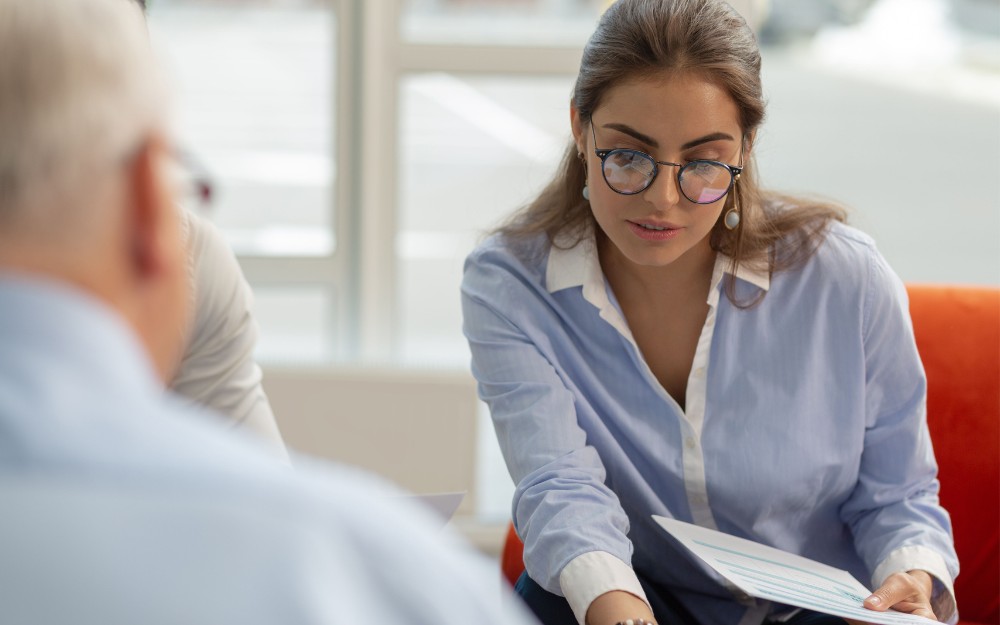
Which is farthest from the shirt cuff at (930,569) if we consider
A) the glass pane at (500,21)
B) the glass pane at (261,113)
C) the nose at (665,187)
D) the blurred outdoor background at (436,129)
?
the glass pane at (261,113)

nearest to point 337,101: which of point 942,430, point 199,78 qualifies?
point 199,78

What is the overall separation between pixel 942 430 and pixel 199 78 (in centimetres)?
234

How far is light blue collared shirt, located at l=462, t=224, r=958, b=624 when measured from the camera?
179 cm

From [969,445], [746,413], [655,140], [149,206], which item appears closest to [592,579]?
[746,413]

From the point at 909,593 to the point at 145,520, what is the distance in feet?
4.30

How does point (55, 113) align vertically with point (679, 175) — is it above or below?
above

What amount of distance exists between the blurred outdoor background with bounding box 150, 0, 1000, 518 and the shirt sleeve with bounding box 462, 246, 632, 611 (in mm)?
1477

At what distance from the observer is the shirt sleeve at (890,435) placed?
1792 mm

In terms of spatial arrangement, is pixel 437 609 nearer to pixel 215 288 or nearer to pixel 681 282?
pixel 215 288

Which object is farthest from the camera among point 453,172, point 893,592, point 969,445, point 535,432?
point 453,172

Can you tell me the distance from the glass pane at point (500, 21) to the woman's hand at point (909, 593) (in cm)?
204

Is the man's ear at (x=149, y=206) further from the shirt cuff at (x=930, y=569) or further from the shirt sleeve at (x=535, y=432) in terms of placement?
the shirt cuff at (x=930, y=569)

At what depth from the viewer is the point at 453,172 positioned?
3465 millimetres

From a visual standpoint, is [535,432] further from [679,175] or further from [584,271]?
[679,175]
